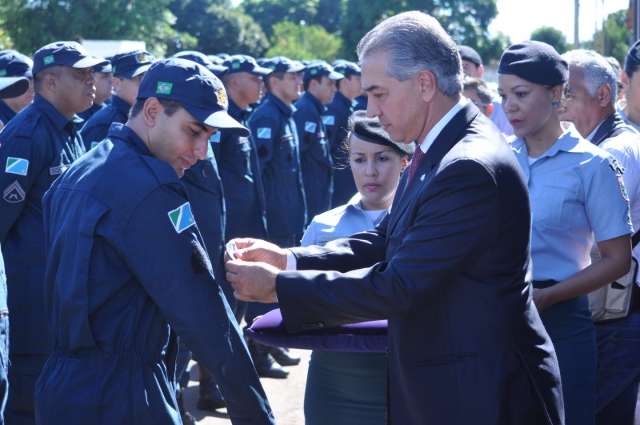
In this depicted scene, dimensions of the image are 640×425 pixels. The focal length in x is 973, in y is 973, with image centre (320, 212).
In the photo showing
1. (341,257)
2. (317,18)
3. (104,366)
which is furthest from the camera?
(317,18)

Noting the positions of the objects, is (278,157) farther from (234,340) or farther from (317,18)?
(317,18)

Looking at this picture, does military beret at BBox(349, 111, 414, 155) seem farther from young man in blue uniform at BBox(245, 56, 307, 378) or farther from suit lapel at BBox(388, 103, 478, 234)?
young man in blue uniform at BBox(245, 56, 307, 378)

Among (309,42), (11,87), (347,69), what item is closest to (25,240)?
(11,87)

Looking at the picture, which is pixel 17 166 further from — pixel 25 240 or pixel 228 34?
pixel 228 34

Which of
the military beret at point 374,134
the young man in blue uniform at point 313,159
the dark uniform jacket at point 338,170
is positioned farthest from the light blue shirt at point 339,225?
the dark uniform jacket at point 338,170

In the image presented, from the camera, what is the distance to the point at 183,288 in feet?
9.27

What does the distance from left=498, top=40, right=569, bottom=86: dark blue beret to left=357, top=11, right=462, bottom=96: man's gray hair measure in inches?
44.0

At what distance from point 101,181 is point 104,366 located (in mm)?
552

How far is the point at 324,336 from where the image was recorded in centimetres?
324

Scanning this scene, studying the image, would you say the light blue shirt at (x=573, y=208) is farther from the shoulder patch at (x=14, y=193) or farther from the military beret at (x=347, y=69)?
the military beret at (x=347, y=69)

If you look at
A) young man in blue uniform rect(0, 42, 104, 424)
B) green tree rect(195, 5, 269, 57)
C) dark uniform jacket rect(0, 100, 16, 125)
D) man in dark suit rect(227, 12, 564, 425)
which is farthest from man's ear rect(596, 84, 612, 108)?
green tree rect(195, 5, 269, 57)

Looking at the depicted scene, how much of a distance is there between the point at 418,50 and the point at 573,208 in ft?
4.16

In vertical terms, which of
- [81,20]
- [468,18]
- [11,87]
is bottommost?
[468,18]

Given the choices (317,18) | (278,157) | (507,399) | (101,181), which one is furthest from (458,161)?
(317,18)
